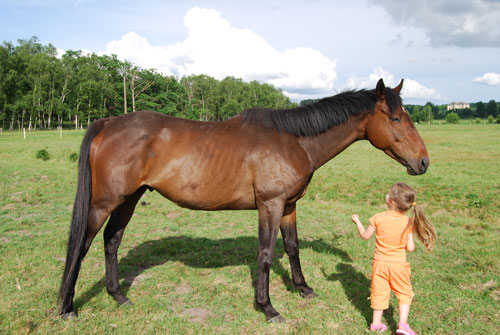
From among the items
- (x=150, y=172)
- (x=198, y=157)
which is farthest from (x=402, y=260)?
(x=150, y=172)

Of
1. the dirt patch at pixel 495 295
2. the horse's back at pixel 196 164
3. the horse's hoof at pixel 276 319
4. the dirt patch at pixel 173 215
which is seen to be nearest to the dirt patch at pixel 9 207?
the dirt patch at pixel 173 215

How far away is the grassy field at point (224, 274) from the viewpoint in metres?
3.53

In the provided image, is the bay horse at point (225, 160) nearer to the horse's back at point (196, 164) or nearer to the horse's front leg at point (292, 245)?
the horse's back at point (196, 164)

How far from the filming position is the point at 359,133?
4023 mm

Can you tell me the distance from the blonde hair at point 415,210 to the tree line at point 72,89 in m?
42.6

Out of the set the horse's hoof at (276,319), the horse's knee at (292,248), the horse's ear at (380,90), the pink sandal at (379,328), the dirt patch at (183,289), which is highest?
the horse's ear at (380,90)

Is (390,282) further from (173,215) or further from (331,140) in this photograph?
(173,215)

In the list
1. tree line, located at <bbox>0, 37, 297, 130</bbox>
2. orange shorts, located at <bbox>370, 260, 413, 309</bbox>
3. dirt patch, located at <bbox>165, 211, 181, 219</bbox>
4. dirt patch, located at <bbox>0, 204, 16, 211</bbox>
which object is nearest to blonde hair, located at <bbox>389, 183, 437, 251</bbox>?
orange shorts, located at <bbox>370, 260, 413, 309</bbox>

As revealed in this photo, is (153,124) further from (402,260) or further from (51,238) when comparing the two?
(51,238)

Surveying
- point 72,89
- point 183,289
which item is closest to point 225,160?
point 183,289

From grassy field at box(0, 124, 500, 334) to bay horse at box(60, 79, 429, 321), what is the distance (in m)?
0.38

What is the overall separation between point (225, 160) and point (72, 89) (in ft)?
195

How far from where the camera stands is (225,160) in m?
3.70

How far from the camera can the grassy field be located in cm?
353
